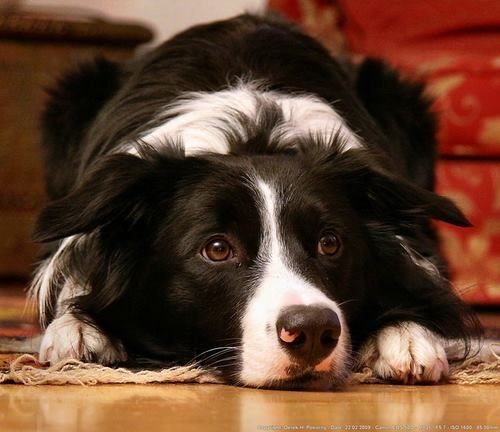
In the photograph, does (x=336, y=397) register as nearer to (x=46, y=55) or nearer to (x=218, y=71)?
(x=218, y=71)

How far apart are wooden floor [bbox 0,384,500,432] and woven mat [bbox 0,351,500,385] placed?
34 millimetres

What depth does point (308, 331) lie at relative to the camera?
192cm

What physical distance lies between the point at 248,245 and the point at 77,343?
41 centimetres

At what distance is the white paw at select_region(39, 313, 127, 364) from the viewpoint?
7.42ft

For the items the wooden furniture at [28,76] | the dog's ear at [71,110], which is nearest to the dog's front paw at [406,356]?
the dog's ear at [71,110]

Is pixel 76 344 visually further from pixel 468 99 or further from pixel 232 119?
pixel 468 99

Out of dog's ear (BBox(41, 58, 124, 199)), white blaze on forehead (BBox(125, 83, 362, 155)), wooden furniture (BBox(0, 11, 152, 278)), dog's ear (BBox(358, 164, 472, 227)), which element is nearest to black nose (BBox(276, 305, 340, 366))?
dog's ear (BBox(358, 164, 472, 227))

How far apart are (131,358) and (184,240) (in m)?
0.29

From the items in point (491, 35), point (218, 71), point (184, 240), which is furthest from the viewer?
point (491, 35)

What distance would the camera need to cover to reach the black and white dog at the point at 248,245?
208 cm

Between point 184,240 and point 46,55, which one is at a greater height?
point 184,240

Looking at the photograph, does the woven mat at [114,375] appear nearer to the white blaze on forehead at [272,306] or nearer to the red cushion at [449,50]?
the white blaze on forehead at [272,306]

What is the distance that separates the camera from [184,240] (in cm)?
221

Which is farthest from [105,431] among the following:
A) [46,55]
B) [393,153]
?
[46,55]
